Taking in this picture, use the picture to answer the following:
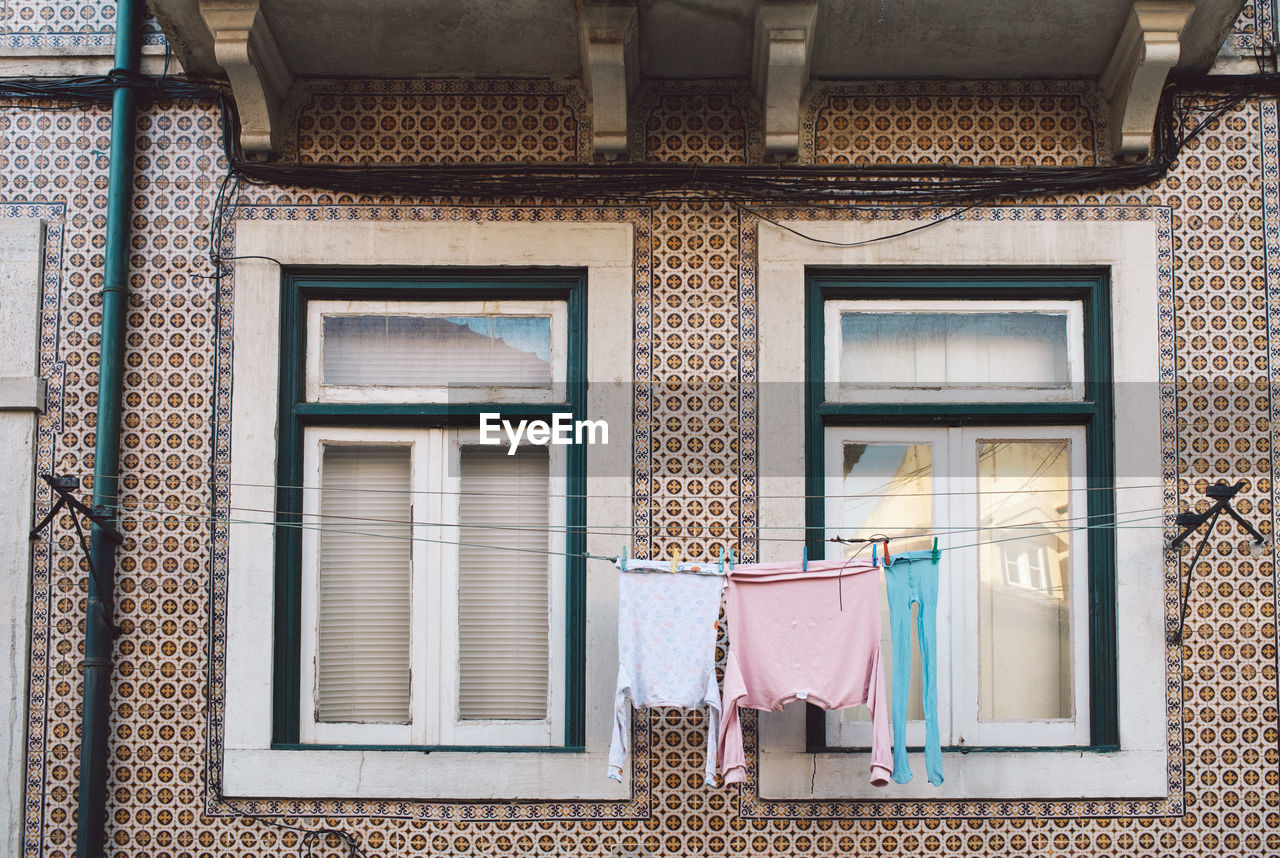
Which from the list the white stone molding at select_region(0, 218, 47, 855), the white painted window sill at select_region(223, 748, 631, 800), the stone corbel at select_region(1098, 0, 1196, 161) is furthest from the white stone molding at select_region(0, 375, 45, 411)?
the stone corbel at select_region(1098, 0, 1196, 161)

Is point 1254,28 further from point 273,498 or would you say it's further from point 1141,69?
point 273,498

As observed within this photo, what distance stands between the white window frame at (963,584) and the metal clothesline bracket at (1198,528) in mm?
406

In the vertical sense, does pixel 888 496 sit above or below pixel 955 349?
below

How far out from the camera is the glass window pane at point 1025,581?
5.60 metres

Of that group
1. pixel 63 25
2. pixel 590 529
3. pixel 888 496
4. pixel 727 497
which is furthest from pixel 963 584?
pixel 63 25

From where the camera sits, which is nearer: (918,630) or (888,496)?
(918,630)

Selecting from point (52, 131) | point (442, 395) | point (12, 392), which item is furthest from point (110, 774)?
point (52, 131)

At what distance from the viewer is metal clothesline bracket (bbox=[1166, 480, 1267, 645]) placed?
17.3 ft

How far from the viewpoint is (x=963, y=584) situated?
5.61m

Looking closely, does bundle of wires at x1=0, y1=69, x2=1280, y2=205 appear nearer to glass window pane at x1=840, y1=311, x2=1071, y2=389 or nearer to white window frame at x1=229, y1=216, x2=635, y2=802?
white window frame at x1=229, y1=216, x2=635, y2=802

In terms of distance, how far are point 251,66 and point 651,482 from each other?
106 inches

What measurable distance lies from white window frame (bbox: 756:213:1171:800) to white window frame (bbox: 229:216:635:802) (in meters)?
0.72

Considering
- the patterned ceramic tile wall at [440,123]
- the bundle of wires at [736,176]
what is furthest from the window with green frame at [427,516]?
the patterned ceramic tile wall at [440,123]

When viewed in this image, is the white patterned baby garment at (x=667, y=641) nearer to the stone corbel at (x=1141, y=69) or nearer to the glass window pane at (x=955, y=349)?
the glass window pane at (x=955, y=349)
